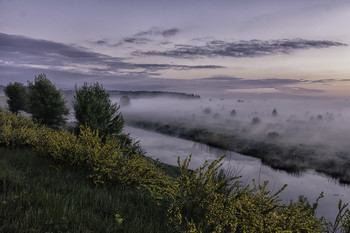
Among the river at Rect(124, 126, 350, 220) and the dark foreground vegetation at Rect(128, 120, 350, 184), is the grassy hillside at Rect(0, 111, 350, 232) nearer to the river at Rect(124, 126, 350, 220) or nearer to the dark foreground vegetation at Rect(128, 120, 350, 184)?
the river at Rect(124, 126, 350, 220)

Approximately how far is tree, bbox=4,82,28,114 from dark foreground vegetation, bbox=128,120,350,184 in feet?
92.2

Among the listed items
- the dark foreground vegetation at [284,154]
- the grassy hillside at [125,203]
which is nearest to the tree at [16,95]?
the dark foreground vegetation at [284,154]

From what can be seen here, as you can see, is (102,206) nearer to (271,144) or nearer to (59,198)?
(59,198)

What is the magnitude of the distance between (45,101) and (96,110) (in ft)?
32.6

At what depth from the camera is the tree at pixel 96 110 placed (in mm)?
16391

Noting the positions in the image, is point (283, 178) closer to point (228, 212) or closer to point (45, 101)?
point (228, 212)

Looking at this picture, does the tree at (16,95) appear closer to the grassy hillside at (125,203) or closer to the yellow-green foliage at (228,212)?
the grassy hillside at (125,203)

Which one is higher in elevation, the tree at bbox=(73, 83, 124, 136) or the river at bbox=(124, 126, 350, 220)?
the tree at bbox=(73, 83, 124, 136)

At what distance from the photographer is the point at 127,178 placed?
20.3 feet

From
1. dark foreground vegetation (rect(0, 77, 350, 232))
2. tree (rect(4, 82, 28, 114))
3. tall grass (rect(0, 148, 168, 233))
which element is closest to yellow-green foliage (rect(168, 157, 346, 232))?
dark foreground vegetation (rect(0, 77, 350, 232))

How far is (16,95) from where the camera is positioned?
33750 mm

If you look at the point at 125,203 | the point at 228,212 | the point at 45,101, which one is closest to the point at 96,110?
the point at 45,101

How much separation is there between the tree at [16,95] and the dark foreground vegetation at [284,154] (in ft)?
92.2

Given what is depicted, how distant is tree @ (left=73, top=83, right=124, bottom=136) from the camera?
16.4 meters
